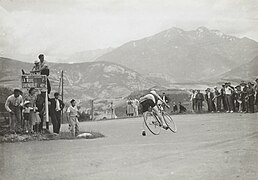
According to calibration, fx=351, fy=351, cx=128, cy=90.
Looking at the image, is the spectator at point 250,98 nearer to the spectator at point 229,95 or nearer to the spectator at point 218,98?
the spectator at point 229,95

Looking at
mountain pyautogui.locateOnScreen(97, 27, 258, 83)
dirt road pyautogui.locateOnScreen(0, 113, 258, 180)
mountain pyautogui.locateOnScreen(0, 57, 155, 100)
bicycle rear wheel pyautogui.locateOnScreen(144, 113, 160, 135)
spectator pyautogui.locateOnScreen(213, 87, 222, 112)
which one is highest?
mountain pyautogui.locateOnScreen(97, 27, 258, 83)

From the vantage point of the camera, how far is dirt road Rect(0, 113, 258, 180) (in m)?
3.38

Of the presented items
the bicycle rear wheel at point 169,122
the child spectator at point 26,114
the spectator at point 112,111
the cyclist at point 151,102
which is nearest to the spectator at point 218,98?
the bicycle rear wheel at point 169,122

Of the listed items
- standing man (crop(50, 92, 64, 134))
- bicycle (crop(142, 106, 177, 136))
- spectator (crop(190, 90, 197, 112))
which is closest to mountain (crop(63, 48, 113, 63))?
standing man (crop(50, 92, 64, 134))

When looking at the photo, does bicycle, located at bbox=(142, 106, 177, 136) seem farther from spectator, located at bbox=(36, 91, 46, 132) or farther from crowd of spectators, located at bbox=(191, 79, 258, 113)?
spectator, located at bbox=(36, 91, 46, 132)

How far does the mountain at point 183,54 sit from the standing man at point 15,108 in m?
1.01

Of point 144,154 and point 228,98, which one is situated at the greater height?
point 228,98

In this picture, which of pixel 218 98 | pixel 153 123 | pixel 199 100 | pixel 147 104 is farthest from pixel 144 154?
pixel 218 98

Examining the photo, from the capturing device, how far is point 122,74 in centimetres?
396

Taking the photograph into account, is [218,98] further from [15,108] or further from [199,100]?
[15,108]

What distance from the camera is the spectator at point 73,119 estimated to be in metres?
3.79

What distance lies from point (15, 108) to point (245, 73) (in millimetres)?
2653

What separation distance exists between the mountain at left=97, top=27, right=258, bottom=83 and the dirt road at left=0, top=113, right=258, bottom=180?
543mm

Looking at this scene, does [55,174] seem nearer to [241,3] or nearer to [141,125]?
[141,125]
